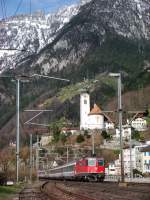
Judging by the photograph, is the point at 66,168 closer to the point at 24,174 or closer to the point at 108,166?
the point at 24,174

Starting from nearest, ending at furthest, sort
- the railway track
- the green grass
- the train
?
the railway track → the green grass → the train

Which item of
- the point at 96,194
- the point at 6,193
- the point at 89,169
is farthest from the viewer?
the point at 89,169

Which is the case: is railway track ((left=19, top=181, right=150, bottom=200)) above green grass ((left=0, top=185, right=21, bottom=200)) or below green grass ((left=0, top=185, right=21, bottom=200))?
above

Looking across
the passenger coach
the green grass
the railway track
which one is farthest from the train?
the railway track

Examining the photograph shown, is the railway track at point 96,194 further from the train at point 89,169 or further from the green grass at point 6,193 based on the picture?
the train at point 89,169

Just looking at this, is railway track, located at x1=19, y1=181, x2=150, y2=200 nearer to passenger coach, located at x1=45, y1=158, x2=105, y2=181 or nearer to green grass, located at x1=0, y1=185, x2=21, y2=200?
green grass, located at x1=0, y1=185, x2=21, y2=200

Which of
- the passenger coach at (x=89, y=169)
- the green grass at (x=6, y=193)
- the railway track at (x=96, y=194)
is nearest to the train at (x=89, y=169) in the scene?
the passenger coach at (x=89, y=169)

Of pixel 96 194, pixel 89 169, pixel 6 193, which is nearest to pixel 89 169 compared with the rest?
pixel 89 169

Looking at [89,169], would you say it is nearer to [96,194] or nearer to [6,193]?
[6,193]

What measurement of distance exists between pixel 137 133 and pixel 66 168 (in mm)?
116288

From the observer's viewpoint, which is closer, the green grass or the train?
the green grass

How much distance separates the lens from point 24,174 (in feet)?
308

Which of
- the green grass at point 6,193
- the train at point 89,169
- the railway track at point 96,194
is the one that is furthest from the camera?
the train at point 89,169

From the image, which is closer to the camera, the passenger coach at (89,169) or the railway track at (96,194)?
the railway track at (96,194)
